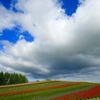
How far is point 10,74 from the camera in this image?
103m

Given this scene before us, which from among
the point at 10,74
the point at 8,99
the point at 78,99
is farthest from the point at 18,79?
the point at 78,99

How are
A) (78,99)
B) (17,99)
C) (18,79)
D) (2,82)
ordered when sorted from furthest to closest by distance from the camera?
1. (18,79)
2. (2,82)
3. (17,99)
4. (78,99)

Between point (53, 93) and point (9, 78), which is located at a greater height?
point (9, 78)

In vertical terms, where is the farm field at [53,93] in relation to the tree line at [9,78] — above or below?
below

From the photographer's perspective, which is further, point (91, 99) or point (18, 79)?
point (18, 79)

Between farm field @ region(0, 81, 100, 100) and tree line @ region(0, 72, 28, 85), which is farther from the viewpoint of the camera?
tree line @ region(0, 72, 28, 85)

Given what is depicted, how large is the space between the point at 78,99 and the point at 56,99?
3.72m

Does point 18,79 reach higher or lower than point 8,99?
higher

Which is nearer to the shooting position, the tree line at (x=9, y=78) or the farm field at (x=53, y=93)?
the farm field at (x=53, y=93)

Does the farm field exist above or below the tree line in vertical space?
below

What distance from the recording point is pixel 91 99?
1336 inches

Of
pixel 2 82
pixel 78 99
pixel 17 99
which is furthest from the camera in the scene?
pixel 2 82

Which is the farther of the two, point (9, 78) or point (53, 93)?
point (9, 78)

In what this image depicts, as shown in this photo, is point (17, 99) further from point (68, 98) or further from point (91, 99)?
point (91, 99)
